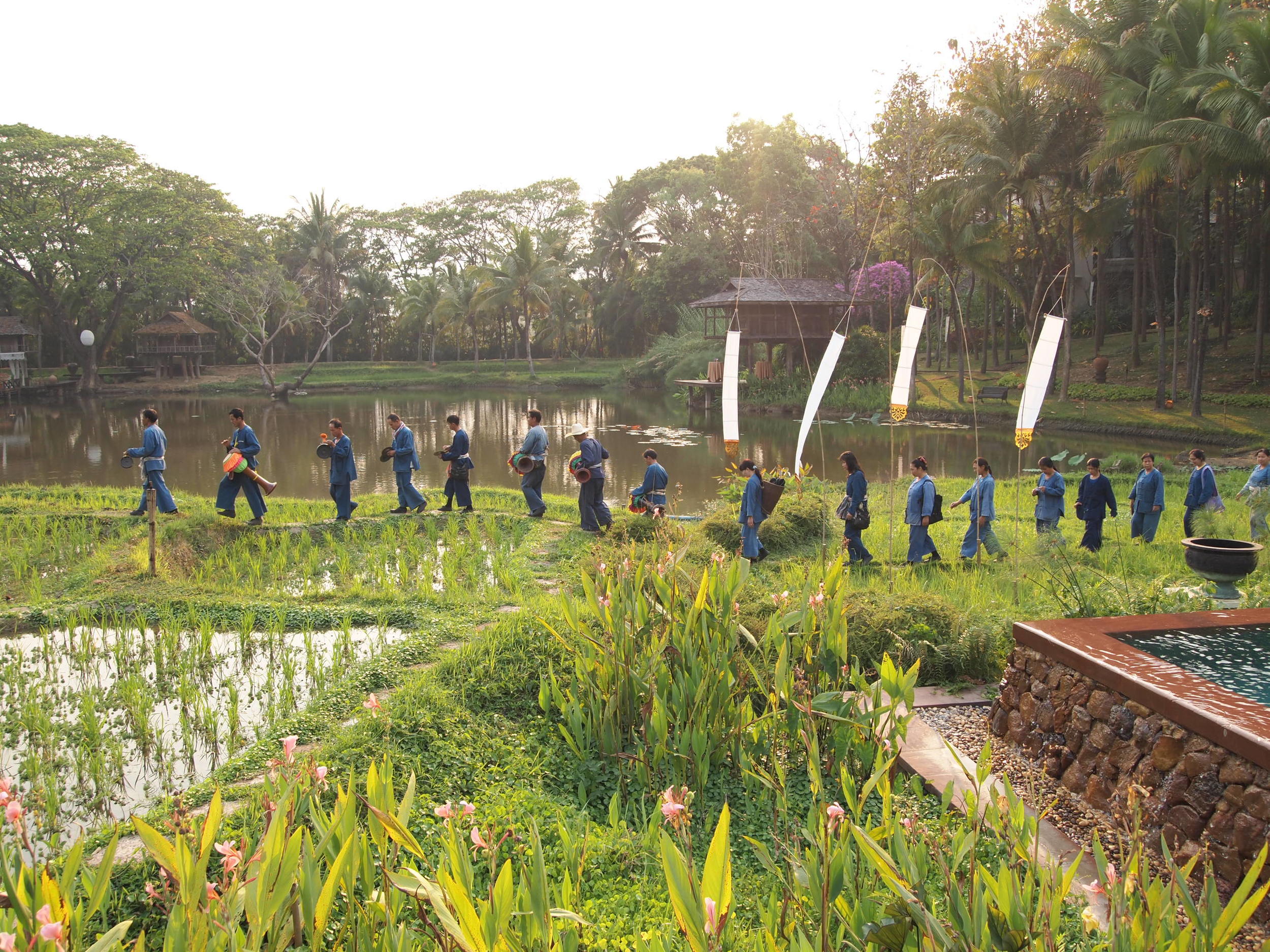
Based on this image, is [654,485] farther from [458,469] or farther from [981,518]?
[981,518]

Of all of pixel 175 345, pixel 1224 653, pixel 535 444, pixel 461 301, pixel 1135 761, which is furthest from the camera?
pixel 461 301

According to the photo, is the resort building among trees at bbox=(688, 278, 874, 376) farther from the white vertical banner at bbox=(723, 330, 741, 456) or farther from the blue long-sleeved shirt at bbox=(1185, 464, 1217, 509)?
the white vertical banner at bbox=(723, 330, 741, 456)

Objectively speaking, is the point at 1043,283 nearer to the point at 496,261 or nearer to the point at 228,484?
the point at 228,484

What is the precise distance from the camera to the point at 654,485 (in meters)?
11.3

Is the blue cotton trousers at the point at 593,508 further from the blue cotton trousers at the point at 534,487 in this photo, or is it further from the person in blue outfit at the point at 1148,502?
the person in blue outfit at the point at 1148,502

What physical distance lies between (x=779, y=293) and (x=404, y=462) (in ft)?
78.5

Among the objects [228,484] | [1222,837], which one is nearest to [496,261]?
[228,484]

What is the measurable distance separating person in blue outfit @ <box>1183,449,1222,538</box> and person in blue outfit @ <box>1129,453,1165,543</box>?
1.00ft

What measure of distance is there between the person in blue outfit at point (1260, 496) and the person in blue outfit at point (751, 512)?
5.19 metres

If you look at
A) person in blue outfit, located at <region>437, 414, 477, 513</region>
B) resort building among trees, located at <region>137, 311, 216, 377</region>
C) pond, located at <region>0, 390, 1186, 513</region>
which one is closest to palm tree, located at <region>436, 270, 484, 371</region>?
pond, located at <region>0, 390, 1186, 513</region>

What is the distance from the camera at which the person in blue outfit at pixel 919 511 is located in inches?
391

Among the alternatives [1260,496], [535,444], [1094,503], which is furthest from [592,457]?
[1260,496]

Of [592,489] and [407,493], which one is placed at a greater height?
[592,489]

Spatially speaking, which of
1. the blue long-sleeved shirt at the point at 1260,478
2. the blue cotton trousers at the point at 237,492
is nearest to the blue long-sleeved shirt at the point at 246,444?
the blue cotton trousers at the point at 237,492
